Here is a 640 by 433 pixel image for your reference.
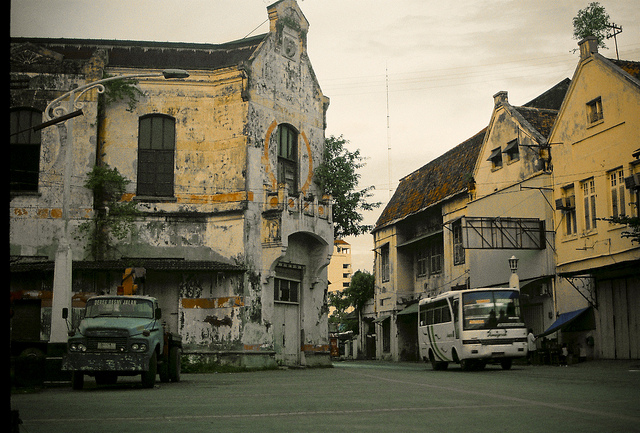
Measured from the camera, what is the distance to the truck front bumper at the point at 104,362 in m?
16.2

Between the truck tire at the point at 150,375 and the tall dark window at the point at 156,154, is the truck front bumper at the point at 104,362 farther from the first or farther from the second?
the tall dark window at the point at 156,154

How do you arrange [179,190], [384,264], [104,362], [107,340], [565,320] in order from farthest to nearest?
[384,264] → [179,190] → [565,320] → [107,340] → [104,362]

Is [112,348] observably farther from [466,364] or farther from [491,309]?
[491,309]

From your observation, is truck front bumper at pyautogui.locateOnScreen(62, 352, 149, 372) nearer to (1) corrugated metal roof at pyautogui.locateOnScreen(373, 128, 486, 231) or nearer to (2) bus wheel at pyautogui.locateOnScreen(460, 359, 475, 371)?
(2) bus wheel at pyautogui.locateOnScreen(460, 359, 475, 371)

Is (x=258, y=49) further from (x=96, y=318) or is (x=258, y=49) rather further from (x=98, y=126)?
(x=96, y=318)

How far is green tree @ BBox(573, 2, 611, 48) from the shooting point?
1465 inches

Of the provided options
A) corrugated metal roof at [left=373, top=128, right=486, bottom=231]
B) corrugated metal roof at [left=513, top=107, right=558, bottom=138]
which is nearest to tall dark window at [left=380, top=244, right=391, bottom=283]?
corrugated metal roof at [left=373, top=128, right=486, bottom=231]

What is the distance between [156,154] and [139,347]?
48.7 feet

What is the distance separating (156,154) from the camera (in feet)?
98.4

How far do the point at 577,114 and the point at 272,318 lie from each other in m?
15.2

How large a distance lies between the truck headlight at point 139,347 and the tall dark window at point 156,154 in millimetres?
13981

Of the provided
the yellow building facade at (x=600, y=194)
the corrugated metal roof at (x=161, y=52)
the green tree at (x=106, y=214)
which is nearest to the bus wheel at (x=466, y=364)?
the yellow building facade at (x=600, y=194)

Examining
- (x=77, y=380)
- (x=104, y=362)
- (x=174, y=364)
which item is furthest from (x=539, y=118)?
(x=77, y=380)

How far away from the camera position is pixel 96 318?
17.3m
